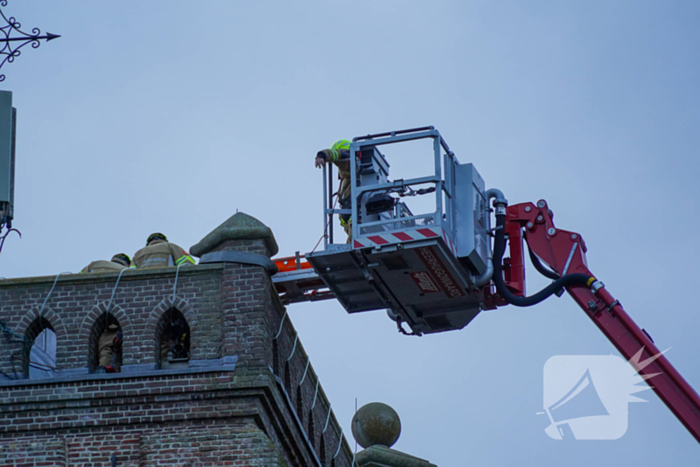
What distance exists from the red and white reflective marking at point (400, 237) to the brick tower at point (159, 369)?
146 centimetres

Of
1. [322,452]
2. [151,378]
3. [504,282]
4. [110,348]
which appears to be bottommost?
[322,452]

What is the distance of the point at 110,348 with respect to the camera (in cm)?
1572

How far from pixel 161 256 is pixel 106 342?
81.7 inches

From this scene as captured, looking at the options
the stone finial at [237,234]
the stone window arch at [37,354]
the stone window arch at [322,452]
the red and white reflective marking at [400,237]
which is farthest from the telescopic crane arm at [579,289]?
the stone window arch at [37,354]

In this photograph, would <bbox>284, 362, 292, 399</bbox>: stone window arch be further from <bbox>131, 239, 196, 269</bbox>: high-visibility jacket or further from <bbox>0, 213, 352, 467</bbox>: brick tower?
<bbox>131, 239, 196, 269</bbox>: high-visibility jacket

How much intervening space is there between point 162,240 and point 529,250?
16.8 feet

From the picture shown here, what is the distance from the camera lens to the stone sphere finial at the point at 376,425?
64.4 ft

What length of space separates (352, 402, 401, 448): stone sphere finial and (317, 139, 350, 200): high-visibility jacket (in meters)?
3.36

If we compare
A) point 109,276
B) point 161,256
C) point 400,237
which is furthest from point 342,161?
point 109,276

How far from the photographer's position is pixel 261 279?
1569cm

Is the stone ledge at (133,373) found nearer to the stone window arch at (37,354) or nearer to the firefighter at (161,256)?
the stone window arch at (37,354)

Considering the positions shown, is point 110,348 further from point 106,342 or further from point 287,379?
point 287,379

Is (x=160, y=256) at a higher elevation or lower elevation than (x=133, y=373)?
higher

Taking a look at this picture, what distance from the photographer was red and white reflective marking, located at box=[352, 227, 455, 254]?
1706 cm
